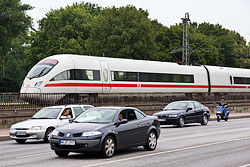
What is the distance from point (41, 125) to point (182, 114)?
10781 millimetres

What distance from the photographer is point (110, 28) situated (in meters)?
63.8

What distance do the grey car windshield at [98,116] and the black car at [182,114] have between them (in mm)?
13215

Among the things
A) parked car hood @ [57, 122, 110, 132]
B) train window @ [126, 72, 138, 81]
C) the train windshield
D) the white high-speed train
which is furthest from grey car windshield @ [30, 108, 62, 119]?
train window @ [126, 72, 138, 81]

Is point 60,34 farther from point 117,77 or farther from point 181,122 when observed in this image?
point 181,122

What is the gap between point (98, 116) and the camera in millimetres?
12766

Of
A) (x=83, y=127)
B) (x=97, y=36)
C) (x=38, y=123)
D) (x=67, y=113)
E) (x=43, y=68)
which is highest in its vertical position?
(x=97, y=36)

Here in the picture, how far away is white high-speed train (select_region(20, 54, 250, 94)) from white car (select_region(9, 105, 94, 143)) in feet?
44.2

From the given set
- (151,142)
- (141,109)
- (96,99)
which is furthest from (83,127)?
(141,109)

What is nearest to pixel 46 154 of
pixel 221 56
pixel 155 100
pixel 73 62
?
pixel 73 62

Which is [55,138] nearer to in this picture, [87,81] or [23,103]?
[23,103]

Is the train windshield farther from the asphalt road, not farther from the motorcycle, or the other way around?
the asphalt road

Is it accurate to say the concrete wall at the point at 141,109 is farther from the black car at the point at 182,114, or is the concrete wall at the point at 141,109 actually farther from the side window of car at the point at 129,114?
the side window of car at the point at 129,114

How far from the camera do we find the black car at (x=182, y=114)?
25989 millimetres

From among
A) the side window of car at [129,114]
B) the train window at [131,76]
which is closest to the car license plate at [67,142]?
the side window of car at [129,114]
